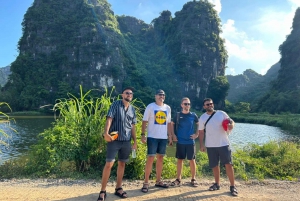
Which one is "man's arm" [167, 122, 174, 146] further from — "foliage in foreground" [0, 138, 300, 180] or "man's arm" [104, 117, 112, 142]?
"man's arm" [104, 117, 112, 142]

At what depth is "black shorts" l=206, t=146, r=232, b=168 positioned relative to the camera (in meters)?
4.26

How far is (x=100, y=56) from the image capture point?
6278cm

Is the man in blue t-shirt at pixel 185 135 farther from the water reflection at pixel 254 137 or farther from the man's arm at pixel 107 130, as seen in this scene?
the water reflection at pixel 254 137

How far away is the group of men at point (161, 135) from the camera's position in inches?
151

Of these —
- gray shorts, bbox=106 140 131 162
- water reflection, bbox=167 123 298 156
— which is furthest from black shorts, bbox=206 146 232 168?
water reflection, bbox=167 123 298 156

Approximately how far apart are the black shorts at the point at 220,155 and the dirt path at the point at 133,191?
51 cm

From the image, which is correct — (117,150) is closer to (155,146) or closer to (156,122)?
(155,146)

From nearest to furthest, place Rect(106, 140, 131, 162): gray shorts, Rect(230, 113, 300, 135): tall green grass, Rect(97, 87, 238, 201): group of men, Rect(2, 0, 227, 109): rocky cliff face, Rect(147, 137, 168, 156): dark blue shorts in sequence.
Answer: Rect(106, 140, 131, 162): gray shorts, Rect(97, 87, 238, 201): group of men, Rect(147, 137, 168, 156): dark blue shorts, Rect(230, 113, 300, 135): tall green grass, Rect(2, 0, 227, 109): rocky cliff face

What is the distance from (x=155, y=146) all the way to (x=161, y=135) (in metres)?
0.21

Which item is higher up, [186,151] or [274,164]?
[186,151]

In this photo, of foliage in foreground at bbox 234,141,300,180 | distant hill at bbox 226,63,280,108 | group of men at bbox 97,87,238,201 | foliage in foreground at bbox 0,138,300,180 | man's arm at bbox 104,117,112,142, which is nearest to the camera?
man's arm at bbox 104,117,112,142

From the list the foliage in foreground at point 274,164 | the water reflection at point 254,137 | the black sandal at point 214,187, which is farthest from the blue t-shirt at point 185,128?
the water reflection at point 254,137

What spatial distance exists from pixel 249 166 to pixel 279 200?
215 cm

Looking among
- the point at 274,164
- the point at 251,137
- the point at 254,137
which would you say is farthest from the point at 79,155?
the point at 254,137
